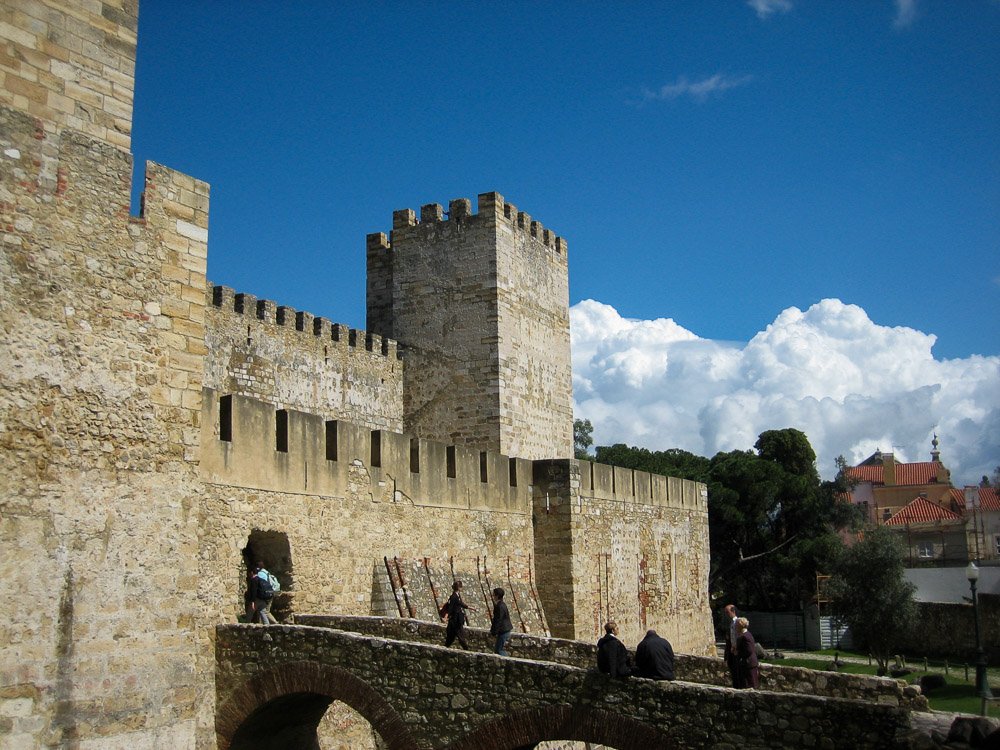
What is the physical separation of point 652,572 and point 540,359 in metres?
5.66

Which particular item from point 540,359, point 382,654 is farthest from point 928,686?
point 382,654

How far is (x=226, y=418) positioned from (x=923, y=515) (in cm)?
5228

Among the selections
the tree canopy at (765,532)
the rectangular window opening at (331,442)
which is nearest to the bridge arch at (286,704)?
the rectangular window opening at (331,442)

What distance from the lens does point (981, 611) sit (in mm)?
35406

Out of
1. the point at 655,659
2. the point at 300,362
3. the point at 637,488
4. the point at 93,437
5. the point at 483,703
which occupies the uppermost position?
the point at 300,362

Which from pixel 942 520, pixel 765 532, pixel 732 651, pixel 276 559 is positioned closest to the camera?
pixel 732 651

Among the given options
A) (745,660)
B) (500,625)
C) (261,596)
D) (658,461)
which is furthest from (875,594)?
(261,596)

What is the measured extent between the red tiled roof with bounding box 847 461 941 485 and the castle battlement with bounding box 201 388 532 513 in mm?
61090

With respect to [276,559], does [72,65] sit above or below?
above

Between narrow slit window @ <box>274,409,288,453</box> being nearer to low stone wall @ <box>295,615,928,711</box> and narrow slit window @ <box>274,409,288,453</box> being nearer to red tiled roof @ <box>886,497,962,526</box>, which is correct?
low stone wall @ <box>295,615,928,711</box>

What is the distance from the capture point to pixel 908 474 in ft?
242

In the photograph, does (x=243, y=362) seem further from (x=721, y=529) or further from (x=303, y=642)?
(x=721, y=529)

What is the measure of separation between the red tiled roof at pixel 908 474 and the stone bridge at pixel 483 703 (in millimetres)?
67201

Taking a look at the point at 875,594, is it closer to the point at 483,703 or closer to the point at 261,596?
the point at 261,596
